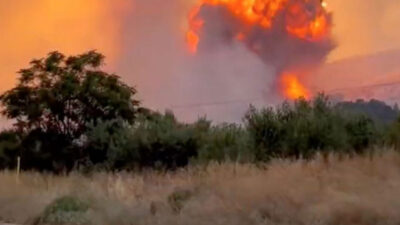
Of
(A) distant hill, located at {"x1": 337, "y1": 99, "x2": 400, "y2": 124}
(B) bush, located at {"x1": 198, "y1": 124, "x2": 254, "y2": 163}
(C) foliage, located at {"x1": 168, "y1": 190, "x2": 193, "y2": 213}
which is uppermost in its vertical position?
(A) distant hill, located at {"x1": 337, "y1": 99, "x2": 400, "y2": 124}

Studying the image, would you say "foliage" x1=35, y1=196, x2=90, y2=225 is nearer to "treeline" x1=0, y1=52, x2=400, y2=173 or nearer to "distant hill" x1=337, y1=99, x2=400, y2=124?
"treeline" x1=0, y1=52, x2=400, y2=173

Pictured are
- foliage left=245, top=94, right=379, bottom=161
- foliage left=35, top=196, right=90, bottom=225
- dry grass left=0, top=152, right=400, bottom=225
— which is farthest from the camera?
foliage left=245, top=94, right=379, bottom=161

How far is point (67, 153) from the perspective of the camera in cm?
4747

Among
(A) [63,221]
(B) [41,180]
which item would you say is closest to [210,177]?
(A) [63,221]

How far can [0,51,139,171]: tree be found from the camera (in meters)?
49.7

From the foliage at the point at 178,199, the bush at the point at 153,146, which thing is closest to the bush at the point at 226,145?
the bush at the point at 153,146

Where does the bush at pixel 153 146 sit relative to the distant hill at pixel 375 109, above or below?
below

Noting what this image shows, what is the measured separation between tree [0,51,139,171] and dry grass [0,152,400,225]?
2202 cm

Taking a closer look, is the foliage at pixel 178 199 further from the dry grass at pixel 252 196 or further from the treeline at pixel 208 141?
the treeline at pixel 208 141

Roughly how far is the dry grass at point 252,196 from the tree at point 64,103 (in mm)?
22022

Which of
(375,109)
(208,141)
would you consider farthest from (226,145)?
(375,109)

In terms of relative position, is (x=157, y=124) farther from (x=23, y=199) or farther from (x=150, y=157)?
(x=23, y=199)

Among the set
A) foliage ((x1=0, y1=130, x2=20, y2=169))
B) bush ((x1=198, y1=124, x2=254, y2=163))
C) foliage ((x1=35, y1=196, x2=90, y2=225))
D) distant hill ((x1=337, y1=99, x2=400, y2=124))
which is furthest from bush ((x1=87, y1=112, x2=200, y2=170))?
foliage ((x1=35, y1=196, x2=90, y2=225))

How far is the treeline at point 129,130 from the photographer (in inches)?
1163
